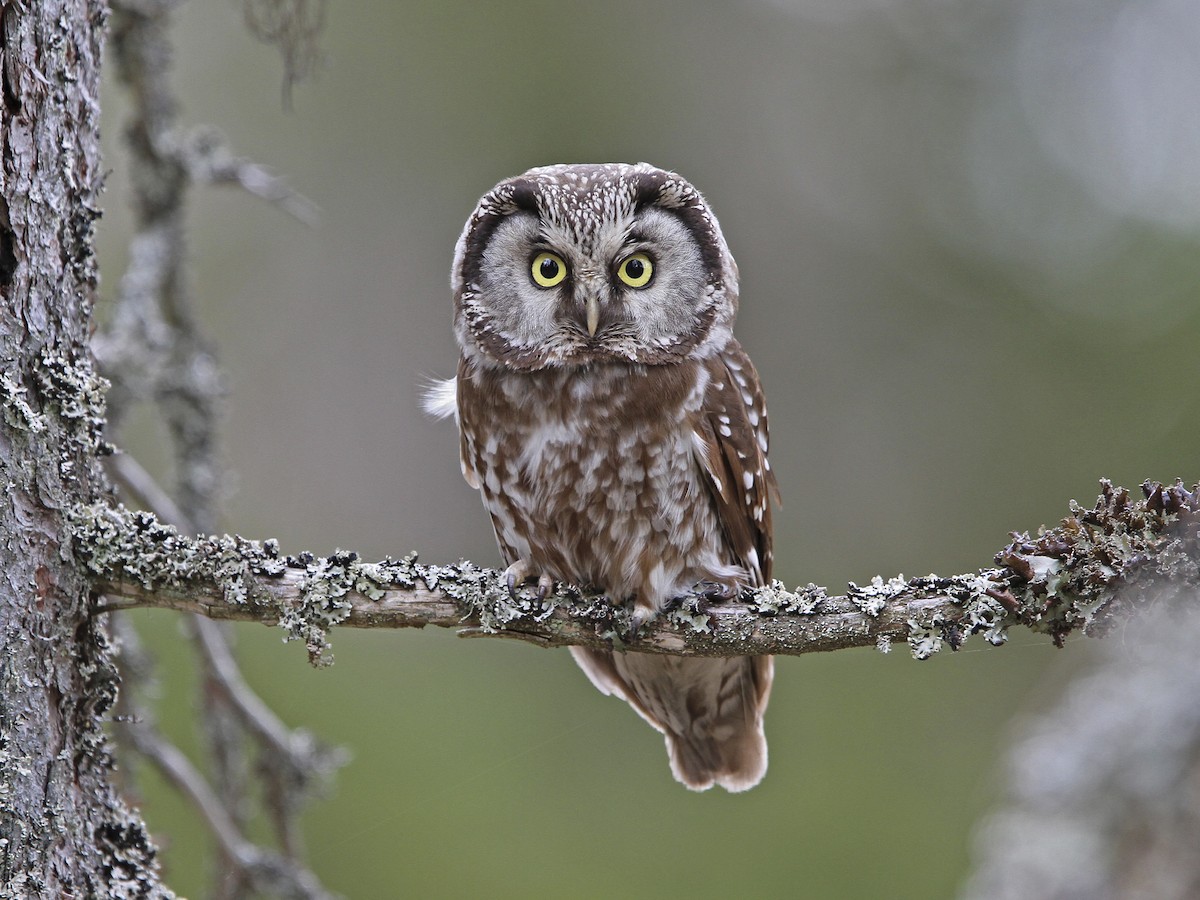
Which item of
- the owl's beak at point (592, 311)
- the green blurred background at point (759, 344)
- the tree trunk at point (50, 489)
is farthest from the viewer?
the green blurred background at point (759, 344)

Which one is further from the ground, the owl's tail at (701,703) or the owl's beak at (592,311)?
the owl's beak at (592,311)

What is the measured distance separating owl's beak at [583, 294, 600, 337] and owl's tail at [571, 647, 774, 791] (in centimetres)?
107

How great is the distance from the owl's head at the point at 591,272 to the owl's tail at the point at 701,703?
1010 millimetres

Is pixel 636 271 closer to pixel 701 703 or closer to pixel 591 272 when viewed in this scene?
pixel 591 272

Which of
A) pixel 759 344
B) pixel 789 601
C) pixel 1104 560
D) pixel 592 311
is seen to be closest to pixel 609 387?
pixel 592 311

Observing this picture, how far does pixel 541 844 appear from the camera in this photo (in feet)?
17.9

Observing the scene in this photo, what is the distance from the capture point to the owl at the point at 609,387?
2971mm

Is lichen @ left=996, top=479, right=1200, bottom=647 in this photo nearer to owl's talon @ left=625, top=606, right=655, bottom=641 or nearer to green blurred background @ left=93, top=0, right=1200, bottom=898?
owl's talon @ left=625, top=606, right=655, bottom=641

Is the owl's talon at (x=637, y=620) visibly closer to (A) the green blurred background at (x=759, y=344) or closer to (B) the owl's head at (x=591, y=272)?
(B) the owl's head at (x=591, y=272)

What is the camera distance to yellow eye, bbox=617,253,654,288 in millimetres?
3070

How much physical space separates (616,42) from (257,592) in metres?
7.19

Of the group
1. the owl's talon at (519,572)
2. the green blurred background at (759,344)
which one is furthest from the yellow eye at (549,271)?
the green blurred background at (759,344)

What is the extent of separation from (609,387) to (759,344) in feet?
17.5

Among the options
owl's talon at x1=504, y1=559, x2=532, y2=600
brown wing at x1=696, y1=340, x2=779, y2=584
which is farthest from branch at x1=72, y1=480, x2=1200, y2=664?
brown wing at x1=696, y1=340, x2=779, y2=584
